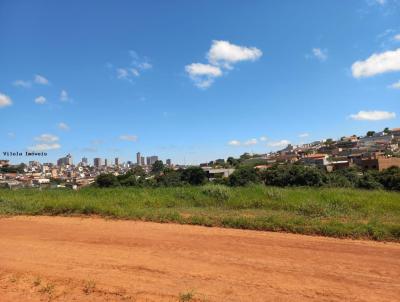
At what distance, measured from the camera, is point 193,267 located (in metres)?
5.74

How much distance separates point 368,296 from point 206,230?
470 cm

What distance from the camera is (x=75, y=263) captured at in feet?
19.8

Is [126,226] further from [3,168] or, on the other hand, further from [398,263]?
[3,168]

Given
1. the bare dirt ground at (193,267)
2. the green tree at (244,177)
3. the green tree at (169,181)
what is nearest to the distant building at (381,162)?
the green tree at (244,177)

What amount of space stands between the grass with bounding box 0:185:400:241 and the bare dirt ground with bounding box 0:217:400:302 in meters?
0.69

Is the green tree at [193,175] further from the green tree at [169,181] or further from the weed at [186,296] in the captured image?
the weed at [186,296]

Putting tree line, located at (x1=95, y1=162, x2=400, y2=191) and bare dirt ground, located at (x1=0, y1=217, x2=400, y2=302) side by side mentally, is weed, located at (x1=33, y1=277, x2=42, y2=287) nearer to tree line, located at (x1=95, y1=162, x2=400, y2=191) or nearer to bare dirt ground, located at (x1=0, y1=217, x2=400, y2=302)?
bare dirt ground, located at (x1=0, y1=217, x2=400, y2=302)

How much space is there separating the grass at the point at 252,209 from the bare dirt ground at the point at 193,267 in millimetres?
690

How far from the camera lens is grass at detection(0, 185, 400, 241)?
8680 millimetres

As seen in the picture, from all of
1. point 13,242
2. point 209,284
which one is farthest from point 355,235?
point 13,242

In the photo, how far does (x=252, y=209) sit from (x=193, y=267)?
6.89 metres

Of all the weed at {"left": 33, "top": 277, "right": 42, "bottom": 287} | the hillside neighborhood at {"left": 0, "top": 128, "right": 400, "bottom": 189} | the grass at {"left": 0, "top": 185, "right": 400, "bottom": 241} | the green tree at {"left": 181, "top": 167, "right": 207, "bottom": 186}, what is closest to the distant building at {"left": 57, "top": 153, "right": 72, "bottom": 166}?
the hillside neighborhood at {"left": 0, "top": 128, "right": 400, "bottom": 189}

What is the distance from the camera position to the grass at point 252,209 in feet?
28.5

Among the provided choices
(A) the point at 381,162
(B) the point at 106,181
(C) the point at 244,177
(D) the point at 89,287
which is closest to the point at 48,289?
(D) the point at 89,287
